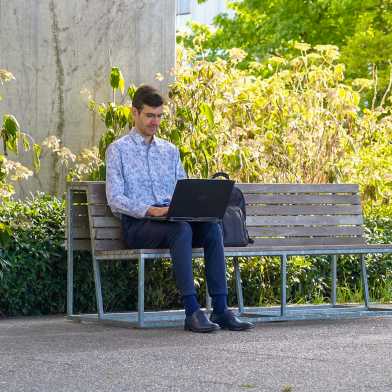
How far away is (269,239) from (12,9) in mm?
3148

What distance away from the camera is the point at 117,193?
7.76 metres

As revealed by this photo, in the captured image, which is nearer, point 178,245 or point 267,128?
point 178,245

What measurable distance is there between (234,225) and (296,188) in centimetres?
98

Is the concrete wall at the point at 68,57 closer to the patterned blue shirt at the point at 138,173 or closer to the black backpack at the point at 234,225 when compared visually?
the patterned blue shirt at the point at 138,173

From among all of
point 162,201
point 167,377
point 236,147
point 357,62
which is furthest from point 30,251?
point 357,62

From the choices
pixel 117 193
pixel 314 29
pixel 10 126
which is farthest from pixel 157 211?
pixel 314 29

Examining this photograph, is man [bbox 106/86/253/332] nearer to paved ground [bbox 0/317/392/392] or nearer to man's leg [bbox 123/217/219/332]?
man's leg [bbox 123/217/219/332]

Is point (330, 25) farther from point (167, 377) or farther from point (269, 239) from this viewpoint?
point (167, 377)

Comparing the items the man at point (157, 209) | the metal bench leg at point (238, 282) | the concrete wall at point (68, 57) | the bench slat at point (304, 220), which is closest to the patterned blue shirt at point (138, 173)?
the man at point (157, 209)

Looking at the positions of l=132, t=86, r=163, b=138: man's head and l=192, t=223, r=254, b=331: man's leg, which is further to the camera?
l=132, t=86, r=163, b=138: man's head

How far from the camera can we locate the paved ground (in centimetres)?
515

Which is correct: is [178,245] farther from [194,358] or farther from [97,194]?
[194,358]

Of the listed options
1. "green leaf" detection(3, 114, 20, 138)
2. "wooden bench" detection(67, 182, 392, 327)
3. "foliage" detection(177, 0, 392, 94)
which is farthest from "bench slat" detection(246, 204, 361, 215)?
"foliage" detection(177, 0, 392, 94)

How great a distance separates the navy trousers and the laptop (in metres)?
0.07
